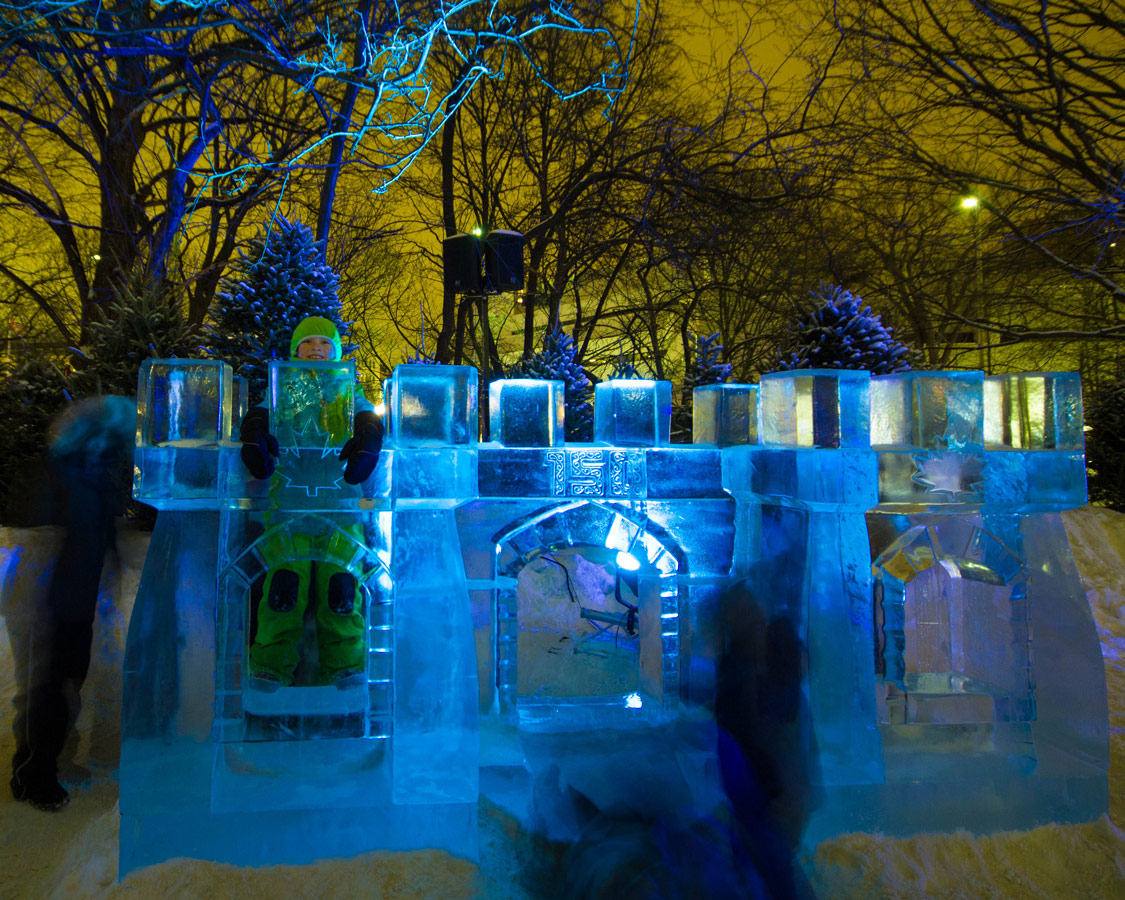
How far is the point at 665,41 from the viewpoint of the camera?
7.46 meters

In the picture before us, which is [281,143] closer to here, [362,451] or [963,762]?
[362,451]

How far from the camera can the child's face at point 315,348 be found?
2734 millimetres

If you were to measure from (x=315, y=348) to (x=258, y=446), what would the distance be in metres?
0.75

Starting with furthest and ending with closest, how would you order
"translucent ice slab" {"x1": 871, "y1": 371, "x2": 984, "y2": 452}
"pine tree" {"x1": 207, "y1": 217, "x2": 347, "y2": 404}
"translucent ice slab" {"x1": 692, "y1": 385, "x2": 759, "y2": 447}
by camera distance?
1. "pine tree" {"x1": 207, "y1": 217, "x2": 347, "y2": 404}
2. "translucent ice slab" {"x1": 692, "y1": 385, "x2": 759, "y2": 447}
3. "translucent ice slab" {"x1": 871, "y1": 371, "x2": 984, "y2": 452}

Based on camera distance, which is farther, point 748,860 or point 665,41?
point 665,41

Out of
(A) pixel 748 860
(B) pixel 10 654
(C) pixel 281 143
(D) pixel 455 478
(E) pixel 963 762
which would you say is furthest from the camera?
(C) pixel 281 143

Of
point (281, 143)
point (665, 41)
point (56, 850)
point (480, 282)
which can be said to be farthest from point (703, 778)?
point (281, 143)

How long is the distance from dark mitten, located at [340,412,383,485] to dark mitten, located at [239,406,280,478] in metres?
0.23

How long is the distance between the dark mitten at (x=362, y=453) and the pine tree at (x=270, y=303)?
2.60 metres

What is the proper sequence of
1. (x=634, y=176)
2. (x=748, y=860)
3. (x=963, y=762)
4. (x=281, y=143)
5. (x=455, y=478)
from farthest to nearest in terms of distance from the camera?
(x=281, y=143) → (x=634, y=176) → (x=963, y=762) → (x=455, y=478) → (x=748, y=860)

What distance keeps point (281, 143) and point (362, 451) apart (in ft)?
25.8

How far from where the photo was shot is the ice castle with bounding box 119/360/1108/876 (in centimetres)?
216

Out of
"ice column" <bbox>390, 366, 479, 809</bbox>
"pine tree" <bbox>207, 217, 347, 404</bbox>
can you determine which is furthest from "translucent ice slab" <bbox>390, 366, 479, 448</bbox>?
"pine tree" <bbox>207, 217, 347, 404</bbox>

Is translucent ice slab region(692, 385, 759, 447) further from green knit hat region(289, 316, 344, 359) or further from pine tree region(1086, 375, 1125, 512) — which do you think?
pine tree region(1086, 375, 1125, 512)
